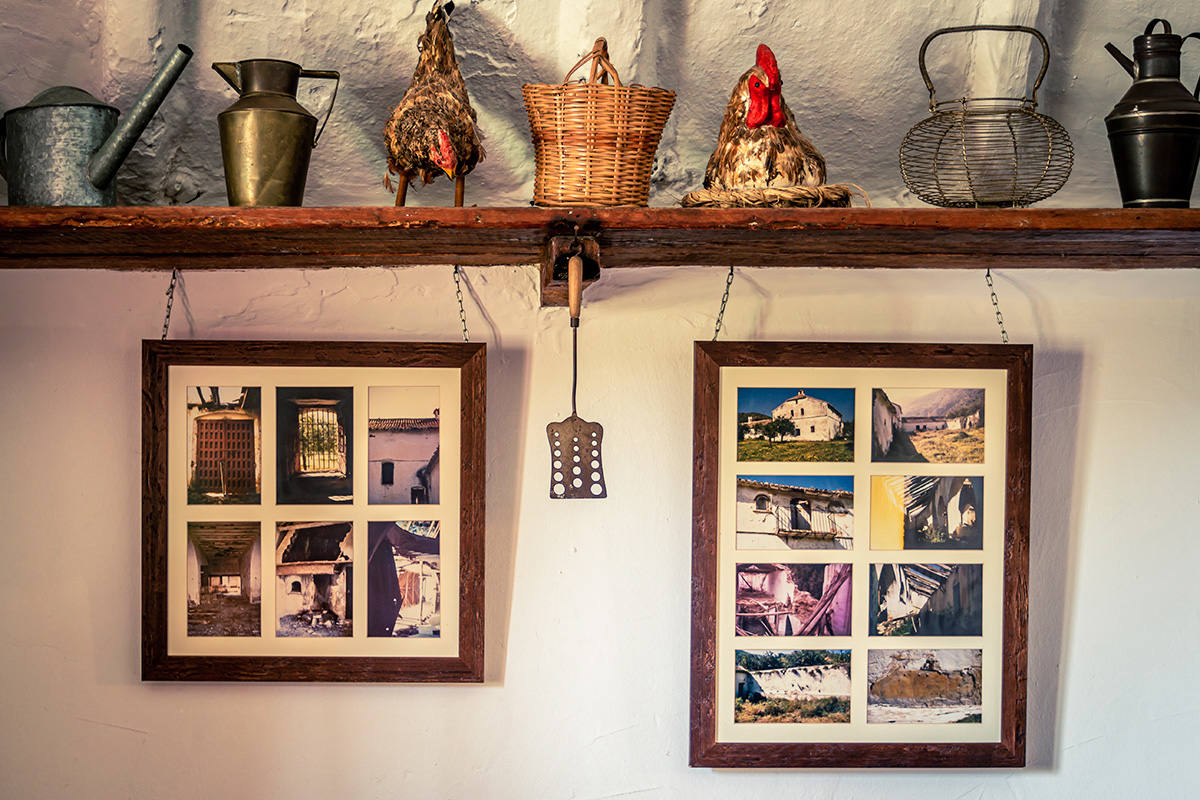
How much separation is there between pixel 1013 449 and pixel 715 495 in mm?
526

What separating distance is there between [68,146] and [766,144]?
1.01 meters

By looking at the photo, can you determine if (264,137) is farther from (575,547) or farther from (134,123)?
(575,547)

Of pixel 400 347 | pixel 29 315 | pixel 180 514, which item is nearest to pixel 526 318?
pixel 400 347

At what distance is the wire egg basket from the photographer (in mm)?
1485

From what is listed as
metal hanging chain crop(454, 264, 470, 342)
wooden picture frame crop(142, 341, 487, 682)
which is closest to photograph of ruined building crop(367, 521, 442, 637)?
wooden picture frame crop(142, 341, 487, 682)

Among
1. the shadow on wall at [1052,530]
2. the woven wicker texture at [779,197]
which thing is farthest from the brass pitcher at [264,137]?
the shadow on wall at [1052,530]

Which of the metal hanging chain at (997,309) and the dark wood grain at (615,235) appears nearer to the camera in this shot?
the dark wood grain at (615,235)

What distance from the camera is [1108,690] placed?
1.74 m

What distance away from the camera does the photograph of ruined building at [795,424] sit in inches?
66.2

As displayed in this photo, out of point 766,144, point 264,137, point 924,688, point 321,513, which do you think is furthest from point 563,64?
point 924,688

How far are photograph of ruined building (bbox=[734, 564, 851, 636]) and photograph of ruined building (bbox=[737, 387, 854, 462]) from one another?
0.20 metres

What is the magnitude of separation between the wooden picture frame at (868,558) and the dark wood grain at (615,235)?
22 cm

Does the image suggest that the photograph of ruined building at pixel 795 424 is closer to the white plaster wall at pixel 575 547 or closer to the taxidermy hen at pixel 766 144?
the white plaster wall at pixel 575 547

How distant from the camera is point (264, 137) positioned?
139 centimetres
